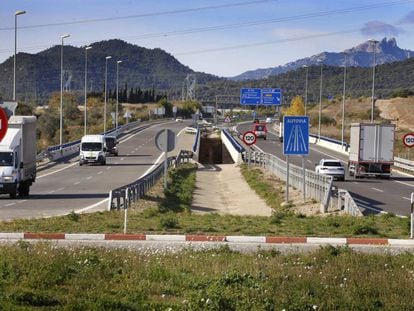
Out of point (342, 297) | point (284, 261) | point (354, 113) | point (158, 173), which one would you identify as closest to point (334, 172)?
point (158, 173)

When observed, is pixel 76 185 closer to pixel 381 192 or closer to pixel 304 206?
pixel 304 206

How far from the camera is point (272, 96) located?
207 feet

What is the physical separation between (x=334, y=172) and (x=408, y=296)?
40909 millimetres

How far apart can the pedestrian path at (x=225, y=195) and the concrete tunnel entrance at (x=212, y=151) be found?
27.2m

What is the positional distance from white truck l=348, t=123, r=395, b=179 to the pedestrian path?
26.2 feet

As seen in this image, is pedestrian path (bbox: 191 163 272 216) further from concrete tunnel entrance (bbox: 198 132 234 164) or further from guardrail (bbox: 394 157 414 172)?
concrete tunnel entrance (bbox: 198 132 234 164)

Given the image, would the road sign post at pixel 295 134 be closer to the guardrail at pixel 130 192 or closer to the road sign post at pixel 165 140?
the guardrail at pixel 130 192

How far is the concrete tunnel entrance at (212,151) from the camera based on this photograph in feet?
313

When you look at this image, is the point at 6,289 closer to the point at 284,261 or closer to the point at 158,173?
the point at 284,261

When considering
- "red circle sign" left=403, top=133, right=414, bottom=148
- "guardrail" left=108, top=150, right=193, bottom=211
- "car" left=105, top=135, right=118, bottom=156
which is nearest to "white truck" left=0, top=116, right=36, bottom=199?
"guardrail" left=108, top=150, right=193, bottom=211

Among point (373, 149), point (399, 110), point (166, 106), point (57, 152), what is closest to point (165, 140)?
point (373, 149)

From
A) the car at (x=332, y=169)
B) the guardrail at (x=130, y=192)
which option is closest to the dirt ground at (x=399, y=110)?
the car at (x=332, y=169)

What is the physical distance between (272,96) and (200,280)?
52915 mm

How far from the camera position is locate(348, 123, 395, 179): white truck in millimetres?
53281
